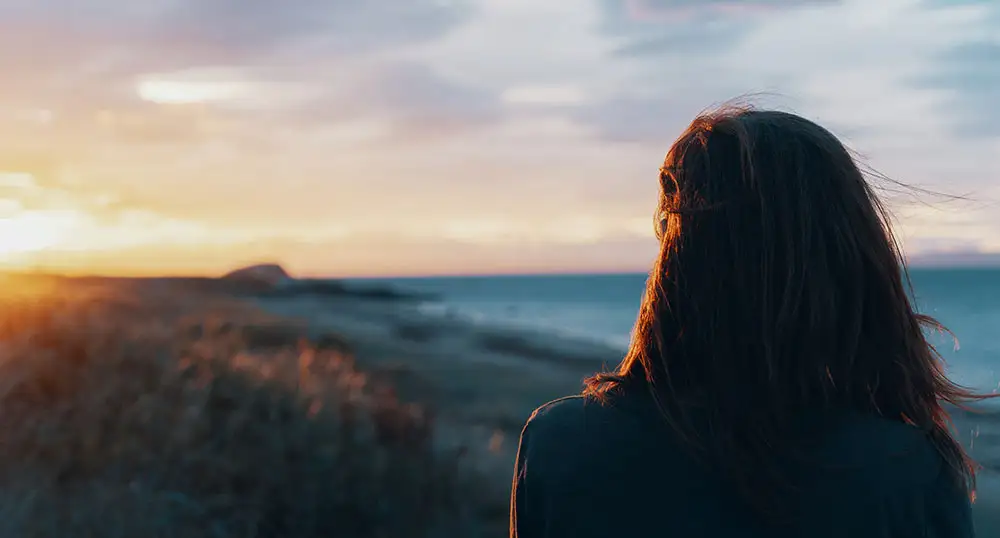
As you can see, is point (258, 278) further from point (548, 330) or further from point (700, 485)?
point (700, 485)

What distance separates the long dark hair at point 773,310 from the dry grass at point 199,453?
179 inches

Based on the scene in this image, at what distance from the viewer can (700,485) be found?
159 centimetres

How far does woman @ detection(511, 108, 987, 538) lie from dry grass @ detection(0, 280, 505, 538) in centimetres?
445

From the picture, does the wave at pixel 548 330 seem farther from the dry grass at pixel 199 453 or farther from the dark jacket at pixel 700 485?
the dark jacket at pixel 700 485

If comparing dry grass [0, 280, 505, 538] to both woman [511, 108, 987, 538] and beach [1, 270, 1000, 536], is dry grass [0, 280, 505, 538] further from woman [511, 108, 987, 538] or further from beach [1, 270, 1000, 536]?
woman [511, 108, 987, 538]

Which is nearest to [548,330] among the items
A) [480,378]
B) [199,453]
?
[480,378]

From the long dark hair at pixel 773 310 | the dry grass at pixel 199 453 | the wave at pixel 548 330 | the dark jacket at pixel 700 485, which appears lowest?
the wave at pixel 548 330

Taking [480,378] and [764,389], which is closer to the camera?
[764,389]

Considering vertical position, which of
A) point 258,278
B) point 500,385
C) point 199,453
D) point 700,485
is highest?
point 258,278

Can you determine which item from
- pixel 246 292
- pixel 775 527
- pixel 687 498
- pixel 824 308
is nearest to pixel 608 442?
pixel 687 498

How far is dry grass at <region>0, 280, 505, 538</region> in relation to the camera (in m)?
5.47

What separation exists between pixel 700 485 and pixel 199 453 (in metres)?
4.99

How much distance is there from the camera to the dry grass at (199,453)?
A: 17.9ft

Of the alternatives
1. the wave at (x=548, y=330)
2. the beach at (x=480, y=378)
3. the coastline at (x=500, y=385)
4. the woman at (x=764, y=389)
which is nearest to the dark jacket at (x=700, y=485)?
the woman at (x=764, y=389)
